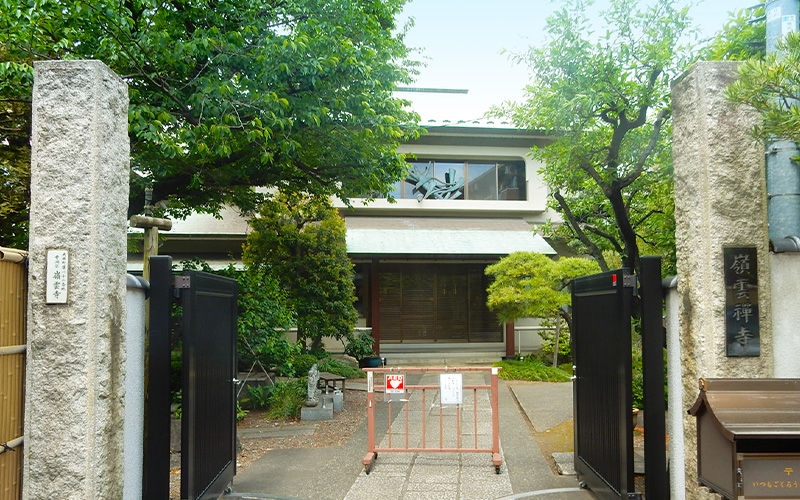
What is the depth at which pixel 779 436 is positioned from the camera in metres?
2.96

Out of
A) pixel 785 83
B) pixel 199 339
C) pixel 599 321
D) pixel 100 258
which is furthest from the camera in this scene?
pixel 599 321

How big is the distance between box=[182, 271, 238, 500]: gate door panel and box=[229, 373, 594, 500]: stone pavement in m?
0.69

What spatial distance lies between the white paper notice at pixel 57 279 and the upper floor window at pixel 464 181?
15068 millimetres

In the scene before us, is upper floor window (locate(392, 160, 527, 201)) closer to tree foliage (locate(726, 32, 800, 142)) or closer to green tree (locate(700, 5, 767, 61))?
green tree (locate(700, 5, 767, 61))

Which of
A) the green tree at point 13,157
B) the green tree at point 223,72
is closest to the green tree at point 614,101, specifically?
the green tree at point 223,72

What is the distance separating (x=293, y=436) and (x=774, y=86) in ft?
24.3

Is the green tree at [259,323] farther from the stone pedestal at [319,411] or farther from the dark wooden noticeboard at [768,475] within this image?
the dark wooden noticeboard at [768,475]

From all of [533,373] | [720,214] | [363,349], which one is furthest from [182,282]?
[533,373]

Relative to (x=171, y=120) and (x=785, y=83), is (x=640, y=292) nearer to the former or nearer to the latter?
(x=785, y=83)

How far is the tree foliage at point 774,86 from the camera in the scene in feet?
10.4

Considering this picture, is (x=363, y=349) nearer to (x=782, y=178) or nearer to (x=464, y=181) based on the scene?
(x=464, y=181)

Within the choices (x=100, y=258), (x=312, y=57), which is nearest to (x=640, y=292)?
(x=100, y=258)

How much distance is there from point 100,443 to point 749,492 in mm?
3887

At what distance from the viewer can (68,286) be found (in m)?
3.64
